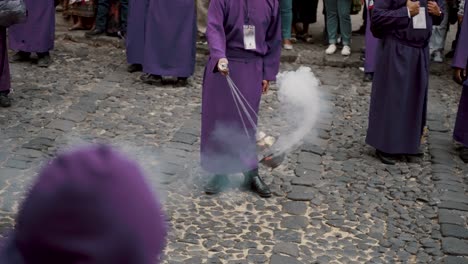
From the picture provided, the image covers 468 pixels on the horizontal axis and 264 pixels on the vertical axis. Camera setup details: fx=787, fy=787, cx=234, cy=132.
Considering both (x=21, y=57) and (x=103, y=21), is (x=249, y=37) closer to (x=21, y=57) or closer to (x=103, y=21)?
(x=21, y=57)

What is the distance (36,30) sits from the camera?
28.0ft

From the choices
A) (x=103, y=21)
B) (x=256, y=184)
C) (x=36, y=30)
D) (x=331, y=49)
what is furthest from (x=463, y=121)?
(x=103, y=21)

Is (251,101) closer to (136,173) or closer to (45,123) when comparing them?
(45,123)

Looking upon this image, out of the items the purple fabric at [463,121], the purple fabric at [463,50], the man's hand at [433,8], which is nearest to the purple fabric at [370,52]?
the purple fabric at [463,50]

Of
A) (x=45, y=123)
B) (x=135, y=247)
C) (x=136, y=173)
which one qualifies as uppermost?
(x=136, y=173)

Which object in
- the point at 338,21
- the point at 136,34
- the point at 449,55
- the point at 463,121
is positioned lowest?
the point at 449,55

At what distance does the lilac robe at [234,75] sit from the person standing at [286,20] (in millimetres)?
4186

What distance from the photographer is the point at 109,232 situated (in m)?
1.54

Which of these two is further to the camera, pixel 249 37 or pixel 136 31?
pixel 136 31

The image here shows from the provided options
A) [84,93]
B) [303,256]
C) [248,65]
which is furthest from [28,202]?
[84,93]

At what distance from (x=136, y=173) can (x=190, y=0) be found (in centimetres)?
652

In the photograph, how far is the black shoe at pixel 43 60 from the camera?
867cm

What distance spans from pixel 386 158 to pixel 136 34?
3430 mm

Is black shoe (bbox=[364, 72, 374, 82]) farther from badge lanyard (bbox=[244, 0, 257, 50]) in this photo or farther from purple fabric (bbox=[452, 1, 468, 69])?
badge lanyard (bbox=[244, 0, 257, 50])
